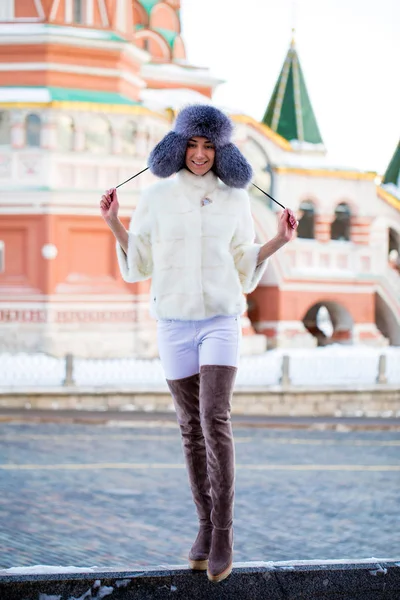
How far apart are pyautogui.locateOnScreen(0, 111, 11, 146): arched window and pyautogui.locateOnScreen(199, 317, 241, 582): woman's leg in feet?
60.2

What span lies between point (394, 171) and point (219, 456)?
30.0 m

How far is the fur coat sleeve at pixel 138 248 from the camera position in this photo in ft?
13.1

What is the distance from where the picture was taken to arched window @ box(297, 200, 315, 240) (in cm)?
2739

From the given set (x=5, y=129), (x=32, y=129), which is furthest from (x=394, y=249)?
(x=5, y=129)

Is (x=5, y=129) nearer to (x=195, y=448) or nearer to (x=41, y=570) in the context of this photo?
(x=195, y=448)

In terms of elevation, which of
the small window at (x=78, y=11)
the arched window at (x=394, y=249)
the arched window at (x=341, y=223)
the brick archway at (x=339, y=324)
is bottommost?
the brick archway at (x=339, y=324)

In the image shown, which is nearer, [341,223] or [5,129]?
[5,129]

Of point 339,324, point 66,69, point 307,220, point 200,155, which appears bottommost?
point 339,324

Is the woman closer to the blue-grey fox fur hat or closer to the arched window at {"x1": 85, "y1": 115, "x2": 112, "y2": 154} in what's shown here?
the blue-grey fox fur hat

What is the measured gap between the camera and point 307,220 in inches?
1125

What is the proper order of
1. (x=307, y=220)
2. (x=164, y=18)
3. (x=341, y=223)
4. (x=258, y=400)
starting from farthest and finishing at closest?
(x=341, y=223), (x=164, y=18), (x=307, y=220), (x=258, y=400)

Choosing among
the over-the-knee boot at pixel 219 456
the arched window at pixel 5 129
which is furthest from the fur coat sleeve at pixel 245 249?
the arched window at pixel 5 129

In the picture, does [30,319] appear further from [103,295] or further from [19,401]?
[19,401]

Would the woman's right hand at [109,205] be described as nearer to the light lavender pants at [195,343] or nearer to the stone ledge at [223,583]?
the light lavender pants at [195,343]
